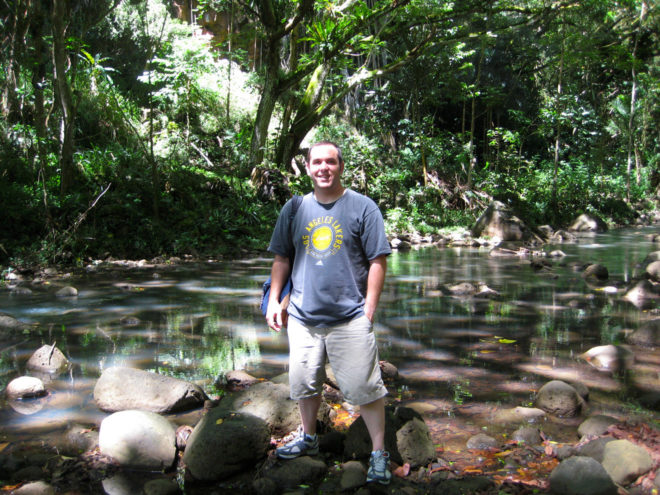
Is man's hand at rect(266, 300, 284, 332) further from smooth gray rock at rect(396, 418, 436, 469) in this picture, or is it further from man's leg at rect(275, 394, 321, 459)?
smooth gray rock at rect(396, 418, 436, 469)

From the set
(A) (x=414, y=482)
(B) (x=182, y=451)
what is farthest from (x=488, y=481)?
(B) (x=182, y=451)

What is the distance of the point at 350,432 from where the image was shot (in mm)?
2871

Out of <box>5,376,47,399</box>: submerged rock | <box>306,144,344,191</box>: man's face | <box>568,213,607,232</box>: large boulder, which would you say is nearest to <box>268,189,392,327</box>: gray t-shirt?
<box>306,144,344,191</box>: man's face

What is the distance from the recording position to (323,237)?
2682 mm

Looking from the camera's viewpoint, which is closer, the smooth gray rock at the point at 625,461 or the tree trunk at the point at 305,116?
the smooth gray rock at the point at 625,461

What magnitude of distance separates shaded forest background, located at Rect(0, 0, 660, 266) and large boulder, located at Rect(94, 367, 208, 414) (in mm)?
6362

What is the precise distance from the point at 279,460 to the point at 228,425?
0.31m

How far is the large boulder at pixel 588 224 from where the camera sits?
19.9m

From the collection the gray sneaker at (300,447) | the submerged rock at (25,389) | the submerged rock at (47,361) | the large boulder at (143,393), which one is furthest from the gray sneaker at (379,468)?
the submerged rock at (47,361)

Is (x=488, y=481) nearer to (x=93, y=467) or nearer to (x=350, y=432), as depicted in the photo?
(x=350, y=432)

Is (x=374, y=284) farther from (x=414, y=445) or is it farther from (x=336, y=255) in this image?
(x=414, y=445)

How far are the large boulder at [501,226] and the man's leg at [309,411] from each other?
13.7 m

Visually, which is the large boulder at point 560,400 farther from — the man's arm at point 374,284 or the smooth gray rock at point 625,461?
the man's arm at point 374,284

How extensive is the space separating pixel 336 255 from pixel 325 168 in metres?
0.42
